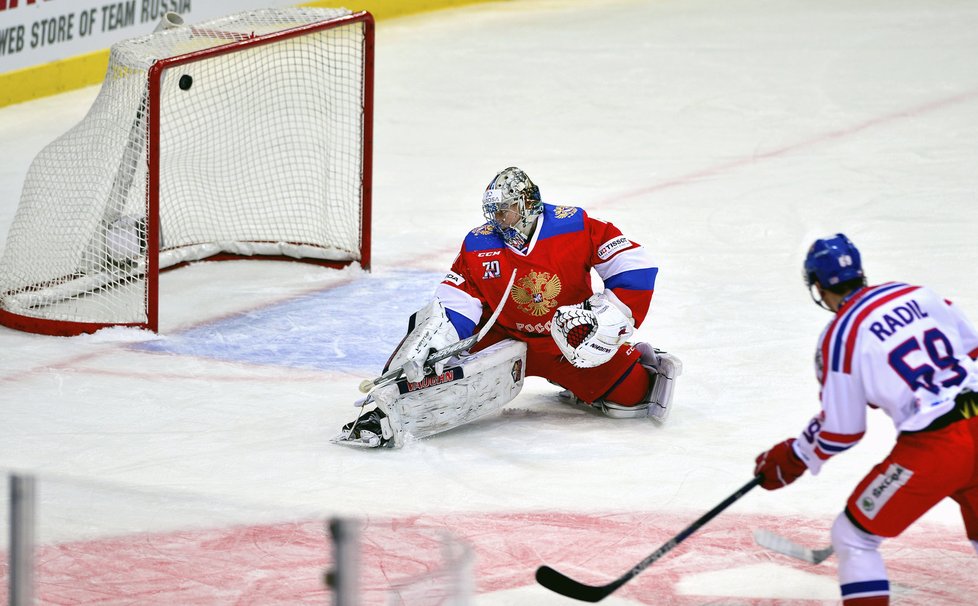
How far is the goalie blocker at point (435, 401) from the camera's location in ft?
14.5

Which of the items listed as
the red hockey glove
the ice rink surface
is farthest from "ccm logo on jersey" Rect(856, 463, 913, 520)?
the ice rink surface

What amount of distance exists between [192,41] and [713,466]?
2861 mm

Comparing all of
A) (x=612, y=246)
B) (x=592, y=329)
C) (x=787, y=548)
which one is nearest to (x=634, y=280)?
(x=612, y=246)

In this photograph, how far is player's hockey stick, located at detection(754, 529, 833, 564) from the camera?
328cm

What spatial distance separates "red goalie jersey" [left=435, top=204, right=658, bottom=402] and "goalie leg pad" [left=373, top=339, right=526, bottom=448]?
0.10 metres

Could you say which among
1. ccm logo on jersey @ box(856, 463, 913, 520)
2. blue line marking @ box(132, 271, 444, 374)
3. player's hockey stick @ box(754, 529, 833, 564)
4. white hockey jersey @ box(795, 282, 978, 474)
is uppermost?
white hockey jersey @ box(795, 282, 978, 474)

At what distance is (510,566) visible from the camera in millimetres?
3604

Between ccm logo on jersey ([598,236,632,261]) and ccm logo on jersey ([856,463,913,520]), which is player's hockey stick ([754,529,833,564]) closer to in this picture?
ccm logo on jersey ([856,463,913,520])

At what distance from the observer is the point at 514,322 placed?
4598 millimetres

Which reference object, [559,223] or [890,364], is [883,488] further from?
[559,223]

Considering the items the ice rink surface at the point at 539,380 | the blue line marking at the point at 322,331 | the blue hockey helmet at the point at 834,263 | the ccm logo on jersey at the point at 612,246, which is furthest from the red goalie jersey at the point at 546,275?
the blue hockey helmet at the point at 834,263

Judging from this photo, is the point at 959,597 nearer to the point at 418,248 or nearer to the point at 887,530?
the point at 887,530

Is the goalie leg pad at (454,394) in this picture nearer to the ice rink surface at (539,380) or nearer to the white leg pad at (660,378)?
the ice rink surface at (539,380)

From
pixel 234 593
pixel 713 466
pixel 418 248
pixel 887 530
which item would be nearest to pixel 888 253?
pixel 418 248
